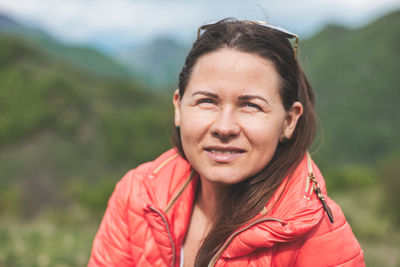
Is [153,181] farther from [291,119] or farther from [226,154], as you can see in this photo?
[291,119]

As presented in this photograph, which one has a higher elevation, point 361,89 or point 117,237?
point 361,89

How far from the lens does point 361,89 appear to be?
5003 cm

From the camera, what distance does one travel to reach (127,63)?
4228cm

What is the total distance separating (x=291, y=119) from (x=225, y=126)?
43 cm

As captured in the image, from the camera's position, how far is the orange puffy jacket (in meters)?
1.70

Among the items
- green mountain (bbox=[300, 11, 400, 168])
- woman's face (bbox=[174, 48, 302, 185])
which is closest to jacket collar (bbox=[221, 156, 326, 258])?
woman's face (bbox=[174, 48, 302, 185])

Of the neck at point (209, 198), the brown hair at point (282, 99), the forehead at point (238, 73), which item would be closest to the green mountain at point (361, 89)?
the neck at point (209, 198)

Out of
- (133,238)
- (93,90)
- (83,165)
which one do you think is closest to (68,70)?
(93,90)

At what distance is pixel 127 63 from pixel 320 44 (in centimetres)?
→ 3287

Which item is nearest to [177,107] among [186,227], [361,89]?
[186,227]

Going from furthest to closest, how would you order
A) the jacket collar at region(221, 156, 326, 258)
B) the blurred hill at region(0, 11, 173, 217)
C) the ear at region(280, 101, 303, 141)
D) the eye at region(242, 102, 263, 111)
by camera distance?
the blurred hill at region(0, 11, 173, 217)
the ear at region(280, 101, 303, 141)
the eye at region(242, 102, 263, 111)
the jacket collar at region(221, 156, 326, 258)

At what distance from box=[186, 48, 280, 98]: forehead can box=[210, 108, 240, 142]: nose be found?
0.11 metres

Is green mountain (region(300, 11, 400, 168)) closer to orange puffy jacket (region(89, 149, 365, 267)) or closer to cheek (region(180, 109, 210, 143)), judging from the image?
orange puffy jacket (region(89, 149, 365, 267))

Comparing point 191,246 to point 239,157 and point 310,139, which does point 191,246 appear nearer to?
point 239,157
